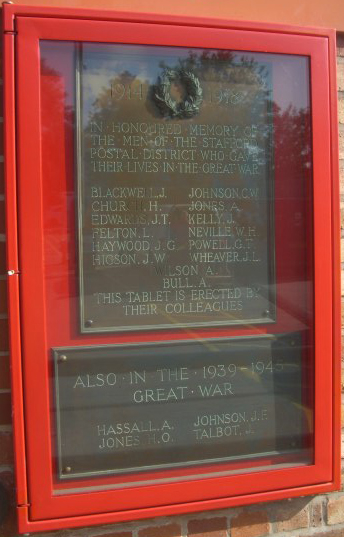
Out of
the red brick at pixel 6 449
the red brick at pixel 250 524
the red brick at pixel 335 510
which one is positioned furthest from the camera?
the red brick at pixel 335 510

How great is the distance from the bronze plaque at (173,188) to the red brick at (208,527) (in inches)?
32.0

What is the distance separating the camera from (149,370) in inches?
78.0

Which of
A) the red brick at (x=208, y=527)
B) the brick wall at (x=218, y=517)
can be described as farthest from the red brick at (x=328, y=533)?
the red brick at (x=208, y=527)

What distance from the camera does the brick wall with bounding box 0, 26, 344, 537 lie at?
1.98m

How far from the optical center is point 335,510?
7.41ft

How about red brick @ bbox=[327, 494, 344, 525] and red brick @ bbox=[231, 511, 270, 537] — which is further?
red brick @ bbox=[327, 494, 344, 525]

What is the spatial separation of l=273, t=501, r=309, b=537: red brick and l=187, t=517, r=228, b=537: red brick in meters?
0.22

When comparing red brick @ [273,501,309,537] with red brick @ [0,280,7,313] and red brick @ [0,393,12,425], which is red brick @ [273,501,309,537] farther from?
red brick @ [0,280,7,313]

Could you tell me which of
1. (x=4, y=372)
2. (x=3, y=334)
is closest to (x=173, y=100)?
(x=3, y=334)

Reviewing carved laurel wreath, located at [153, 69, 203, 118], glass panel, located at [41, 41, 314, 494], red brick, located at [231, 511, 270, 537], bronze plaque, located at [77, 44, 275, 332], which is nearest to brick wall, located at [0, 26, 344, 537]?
red brick, located at [231, 511, 270, 537]

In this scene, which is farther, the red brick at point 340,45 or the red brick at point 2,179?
the red brick at point 340,45

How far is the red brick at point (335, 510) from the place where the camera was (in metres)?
2.25

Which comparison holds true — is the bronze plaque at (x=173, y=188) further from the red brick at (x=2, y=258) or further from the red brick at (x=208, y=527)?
the red brick at (x=208, y=527)

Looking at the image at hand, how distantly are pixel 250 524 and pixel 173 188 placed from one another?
1.39m
